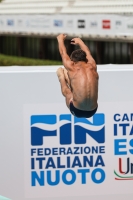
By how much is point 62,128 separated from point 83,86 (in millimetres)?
1305

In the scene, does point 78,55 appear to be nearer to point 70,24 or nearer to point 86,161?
point 86,161

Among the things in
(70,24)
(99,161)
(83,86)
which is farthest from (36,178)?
(70,24)

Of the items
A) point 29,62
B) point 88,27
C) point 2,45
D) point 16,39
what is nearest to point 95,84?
point 88,27

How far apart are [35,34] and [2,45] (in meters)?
8.50

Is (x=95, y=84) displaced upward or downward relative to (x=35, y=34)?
upward

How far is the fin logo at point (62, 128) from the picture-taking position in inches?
239

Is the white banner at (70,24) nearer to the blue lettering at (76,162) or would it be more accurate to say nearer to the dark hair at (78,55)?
the blue lettering at (76,162)

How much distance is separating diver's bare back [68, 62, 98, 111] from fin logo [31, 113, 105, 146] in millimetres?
1158

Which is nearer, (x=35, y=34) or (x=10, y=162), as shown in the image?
(x=10, y=162)

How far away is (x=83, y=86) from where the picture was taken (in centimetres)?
486

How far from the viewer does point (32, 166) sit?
20.0 ft

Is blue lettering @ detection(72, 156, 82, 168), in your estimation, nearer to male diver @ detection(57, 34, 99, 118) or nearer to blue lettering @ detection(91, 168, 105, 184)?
blue lettering @ detection(91, 168, 105, 184)

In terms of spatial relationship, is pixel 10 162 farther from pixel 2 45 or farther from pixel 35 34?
pixel 2 45

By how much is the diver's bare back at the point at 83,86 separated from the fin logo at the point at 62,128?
116cm
